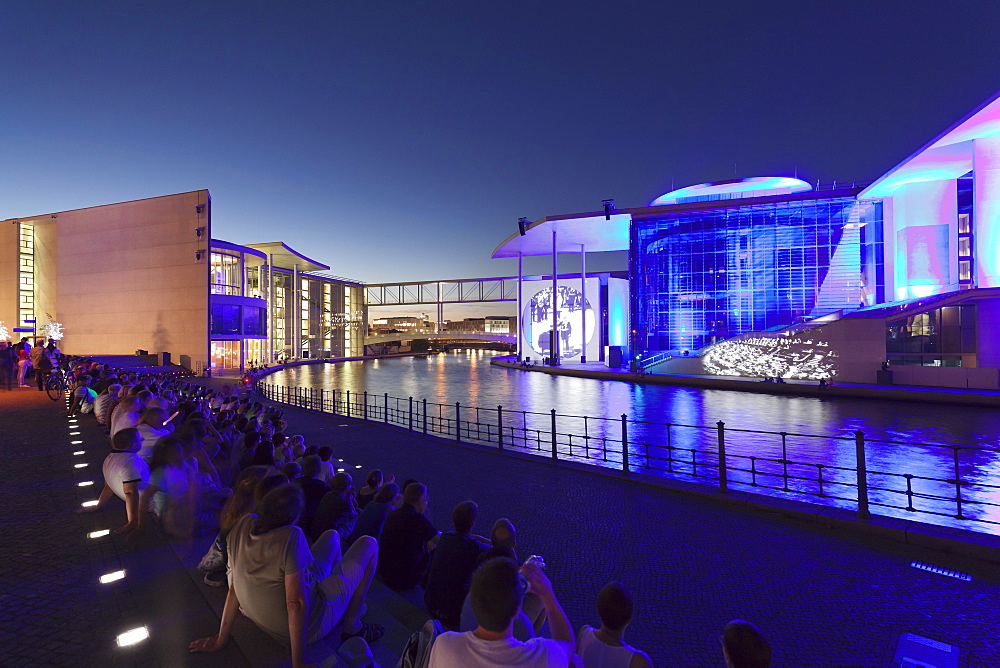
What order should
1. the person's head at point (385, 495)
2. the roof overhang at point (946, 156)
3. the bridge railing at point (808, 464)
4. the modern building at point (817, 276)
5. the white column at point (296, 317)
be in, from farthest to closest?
the white column at point (296, 317), the modern building at point (817, 276), the roof overhang at point (946, 156), the bridge railing at point (808, 464), the person's head at point (385, 495)

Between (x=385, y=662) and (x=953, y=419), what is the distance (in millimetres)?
22358

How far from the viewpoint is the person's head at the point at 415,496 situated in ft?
13.5

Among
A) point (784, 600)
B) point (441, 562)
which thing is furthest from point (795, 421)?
point (441, 562)

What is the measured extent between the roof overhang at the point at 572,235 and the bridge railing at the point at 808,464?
32.7 meters

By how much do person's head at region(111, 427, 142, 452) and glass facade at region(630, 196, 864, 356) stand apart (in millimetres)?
42875

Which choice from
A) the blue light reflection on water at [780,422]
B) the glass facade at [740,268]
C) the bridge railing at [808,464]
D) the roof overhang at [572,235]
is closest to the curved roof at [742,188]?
the roof overhang at [572,235]

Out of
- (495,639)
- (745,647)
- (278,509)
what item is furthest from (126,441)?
(745,647)

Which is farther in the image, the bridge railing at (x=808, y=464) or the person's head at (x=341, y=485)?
the bridge railing at (x=808, y=464)

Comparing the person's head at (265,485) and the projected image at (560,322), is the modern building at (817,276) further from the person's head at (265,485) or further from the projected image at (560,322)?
the person's head at (265,485)

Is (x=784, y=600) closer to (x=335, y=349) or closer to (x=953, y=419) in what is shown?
(x=953, y=419)

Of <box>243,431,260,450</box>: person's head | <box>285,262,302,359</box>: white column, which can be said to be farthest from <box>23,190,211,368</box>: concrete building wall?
<box>243,431,260,450</box>: person's head

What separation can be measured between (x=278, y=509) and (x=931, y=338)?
1611 inches

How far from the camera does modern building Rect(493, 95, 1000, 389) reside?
29.8 meters

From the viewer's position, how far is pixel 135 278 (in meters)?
42.4
